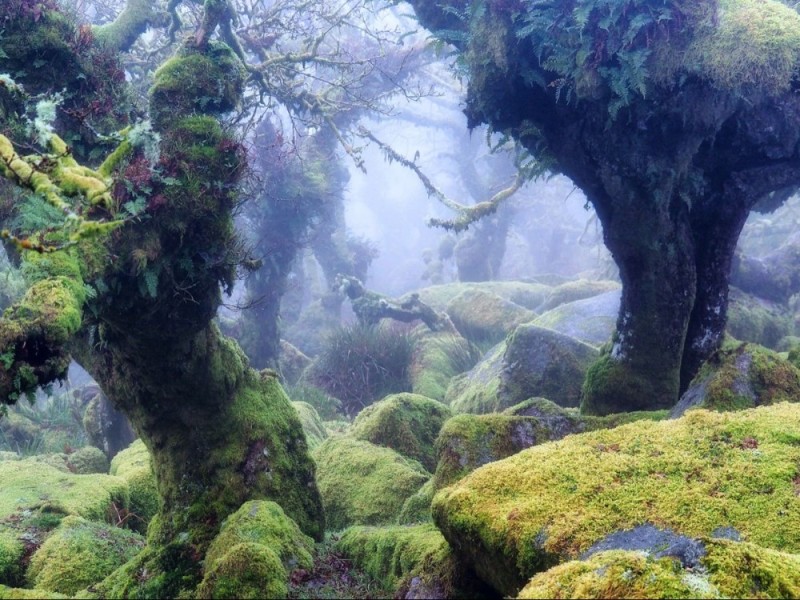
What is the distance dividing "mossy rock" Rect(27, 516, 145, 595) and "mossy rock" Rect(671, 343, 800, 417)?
5.13 meters

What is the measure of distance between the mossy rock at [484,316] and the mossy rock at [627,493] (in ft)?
45.3

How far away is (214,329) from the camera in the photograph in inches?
225

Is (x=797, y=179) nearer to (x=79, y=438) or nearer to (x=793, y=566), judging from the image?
(x=793, y=566)

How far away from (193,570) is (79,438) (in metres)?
12.2

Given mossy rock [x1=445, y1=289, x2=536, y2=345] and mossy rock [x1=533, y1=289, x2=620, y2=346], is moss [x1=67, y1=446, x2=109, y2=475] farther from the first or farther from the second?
mossy rock [x1=445, y1=289, x2=536, y2=345]

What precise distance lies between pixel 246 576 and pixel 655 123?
246 inches

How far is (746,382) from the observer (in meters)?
4.61

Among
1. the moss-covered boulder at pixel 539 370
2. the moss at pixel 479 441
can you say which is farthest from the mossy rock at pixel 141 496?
the moss-covered boulder at pixel 539 370

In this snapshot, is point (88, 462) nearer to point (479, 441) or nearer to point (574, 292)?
point (479, 441)

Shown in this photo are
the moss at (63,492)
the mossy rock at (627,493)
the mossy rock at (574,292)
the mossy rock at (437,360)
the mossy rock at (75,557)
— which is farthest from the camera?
the mossy rock at (574,292)

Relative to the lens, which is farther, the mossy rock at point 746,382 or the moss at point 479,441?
the moss at point 479,441

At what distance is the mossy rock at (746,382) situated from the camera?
453cm

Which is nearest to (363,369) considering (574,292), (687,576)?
(574,292)

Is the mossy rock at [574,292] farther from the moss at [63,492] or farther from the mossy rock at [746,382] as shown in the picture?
the moss at [63,492]
